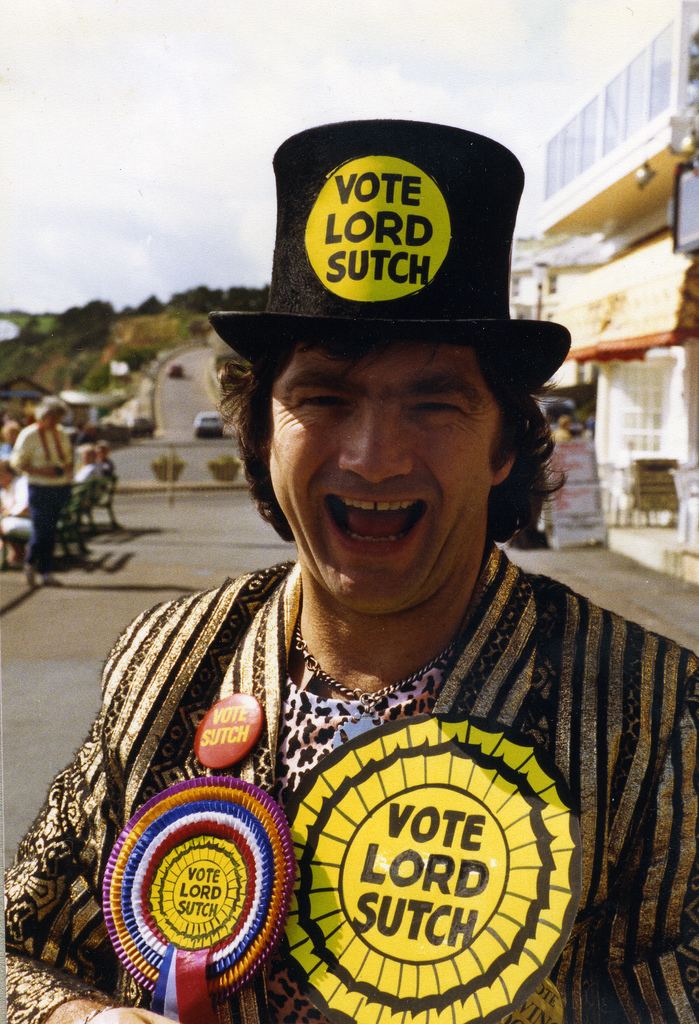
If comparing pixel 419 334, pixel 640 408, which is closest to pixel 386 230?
pixel 419 334

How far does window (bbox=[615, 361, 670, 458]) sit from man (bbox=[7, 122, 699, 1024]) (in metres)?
0.49

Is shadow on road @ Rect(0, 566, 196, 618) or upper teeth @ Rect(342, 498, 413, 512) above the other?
upper teeth @ Rect(342, 498, 413, 512)

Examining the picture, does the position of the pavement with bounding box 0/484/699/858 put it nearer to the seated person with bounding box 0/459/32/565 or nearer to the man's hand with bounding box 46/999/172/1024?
the seated person with bounding box 0/459/32/565

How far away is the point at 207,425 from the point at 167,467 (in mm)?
146

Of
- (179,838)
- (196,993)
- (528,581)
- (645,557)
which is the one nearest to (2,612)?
(179,838)

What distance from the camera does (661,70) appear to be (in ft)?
4.07

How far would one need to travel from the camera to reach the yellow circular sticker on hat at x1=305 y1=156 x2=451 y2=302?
112 centimetres

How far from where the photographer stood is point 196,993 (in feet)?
3.82

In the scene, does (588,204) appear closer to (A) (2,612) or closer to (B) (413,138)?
(B) (413,138)

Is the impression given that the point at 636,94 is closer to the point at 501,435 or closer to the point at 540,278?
the point at 540,278

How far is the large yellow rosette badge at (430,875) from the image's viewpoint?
44.1 inches

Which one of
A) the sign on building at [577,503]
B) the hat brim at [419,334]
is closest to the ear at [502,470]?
the hat brim at [419,334]

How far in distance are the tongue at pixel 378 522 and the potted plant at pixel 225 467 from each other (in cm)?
39

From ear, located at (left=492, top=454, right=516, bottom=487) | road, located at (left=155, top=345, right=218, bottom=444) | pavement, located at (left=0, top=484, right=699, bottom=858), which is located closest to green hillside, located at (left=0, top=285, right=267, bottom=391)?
road, located at (left=155, top=345, right=218, bottom=444)
